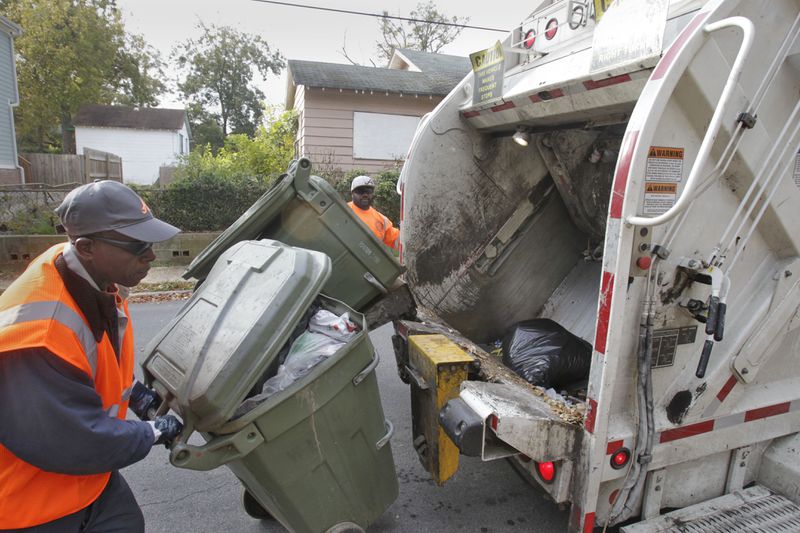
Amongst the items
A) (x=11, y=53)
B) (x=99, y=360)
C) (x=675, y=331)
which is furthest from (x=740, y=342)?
(x=11, y=53)

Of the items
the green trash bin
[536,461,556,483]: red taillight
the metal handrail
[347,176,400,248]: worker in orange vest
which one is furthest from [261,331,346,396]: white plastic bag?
[347,176,400,248]: worker in orange vest

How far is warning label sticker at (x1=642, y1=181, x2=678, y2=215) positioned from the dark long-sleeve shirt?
172 centimetres

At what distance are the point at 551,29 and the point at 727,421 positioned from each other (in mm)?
2081

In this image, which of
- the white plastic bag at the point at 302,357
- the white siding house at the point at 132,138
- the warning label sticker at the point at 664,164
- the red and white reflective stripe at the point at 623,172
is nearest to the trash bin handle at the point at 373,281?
the white plastic bag at the point at 302,357

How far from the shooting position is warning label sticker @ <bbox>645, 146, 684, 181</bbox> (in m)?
1.59

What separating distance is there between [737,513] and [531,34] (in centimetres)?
254

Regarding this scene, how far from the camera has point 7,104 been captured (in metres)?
14.3

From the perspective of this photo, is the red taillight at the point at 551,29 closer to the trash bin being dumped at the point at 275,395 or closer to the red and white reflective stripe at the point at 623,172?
the red and white reflective stripe at the point at 623,172

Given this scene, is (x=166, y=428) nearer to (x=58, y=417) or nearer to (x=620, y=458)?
(x=58, y=417)

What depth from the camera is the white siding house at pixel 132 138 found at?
2423cm

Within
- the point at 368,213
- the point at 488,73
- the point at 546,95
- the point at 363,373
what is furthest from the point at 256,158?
the point at 363,373

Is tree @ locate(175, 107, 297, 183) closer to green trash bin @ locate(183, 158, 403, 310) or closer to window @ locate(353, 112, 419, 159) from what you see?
window @ locate(353, 112, 419, 159)

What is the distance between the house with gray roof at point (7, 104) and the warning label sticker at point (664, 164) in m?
16.9

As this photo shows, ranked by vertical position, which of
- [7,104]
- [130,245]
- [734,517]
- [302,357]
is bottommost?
[734,517]
